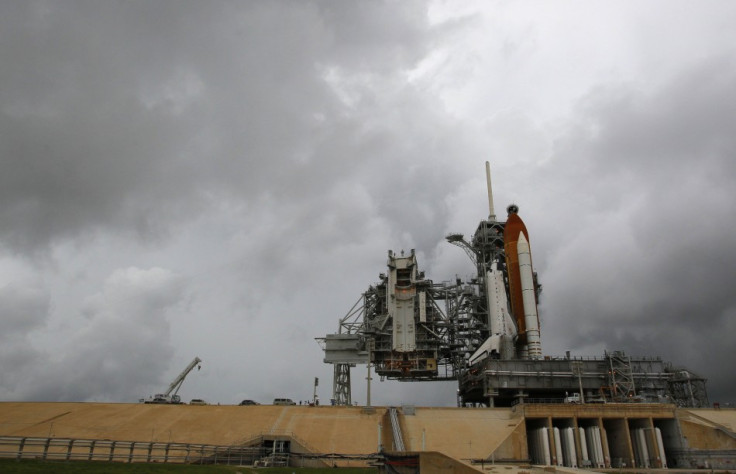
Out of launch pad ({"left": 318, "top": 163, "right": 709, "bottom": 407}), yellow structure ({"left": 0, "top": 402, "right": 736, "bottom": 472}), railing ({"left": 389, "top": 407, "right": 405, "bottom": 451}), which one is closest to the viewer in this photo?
yellow structure ({"left": 0, "top": 402, "right": 736, "bottom": 472})

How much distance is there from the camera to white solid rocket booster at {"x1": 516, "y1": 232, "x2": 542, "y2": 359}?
235 ft

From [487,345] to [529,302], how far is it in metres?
8.93

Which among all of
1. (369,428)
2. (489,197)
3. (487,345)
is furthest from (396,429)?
(489,197)

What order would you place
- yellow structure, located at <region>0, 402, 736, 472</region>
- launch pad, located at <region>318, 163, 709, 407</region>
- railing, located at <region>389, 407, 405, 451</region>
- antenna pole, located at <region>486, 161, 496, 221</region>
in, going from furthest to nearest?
antenna pole, located at <region>486, 161, 496, 221</region>, launch pad, located at <region>318, 163, 709, 407</region>, railing, located at <region>389, 407, 405, 451</region>, yellow structure, located at <region>0, 402, 736, 472</region>

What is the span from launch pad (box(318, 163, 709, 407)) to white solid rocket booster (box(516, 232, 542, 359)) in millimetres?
146

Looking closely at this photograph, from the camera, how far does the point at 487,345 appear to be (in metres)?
72.3

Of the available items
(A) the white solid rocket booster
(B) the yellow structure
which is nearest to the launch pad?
(A) the white solid rocket booster

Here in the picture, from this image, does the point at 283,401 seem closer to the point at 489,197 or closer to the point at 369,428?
the point at 369,428

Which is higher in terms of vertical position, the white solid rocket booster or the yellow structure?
the white solid rocket booster

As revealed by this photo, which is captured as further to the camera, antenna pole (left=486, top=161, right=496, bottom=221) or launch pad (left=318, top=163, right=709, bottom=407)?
antenna pole (left=486, top=161, right=496, bottom=221)

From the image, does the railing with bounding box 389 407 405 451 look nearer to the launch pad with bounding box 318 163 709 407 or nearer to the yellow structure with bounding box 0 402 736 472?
the yellow structure with bounding box 0 402 736 472

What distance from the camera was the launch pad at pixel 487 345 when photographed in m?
67.9

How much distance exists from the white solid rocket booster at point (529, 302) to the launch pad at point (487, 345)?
0.48 feet

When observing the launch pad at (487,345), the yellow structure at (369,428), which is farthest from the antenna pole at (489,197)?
the yellow structure at (369,428)
